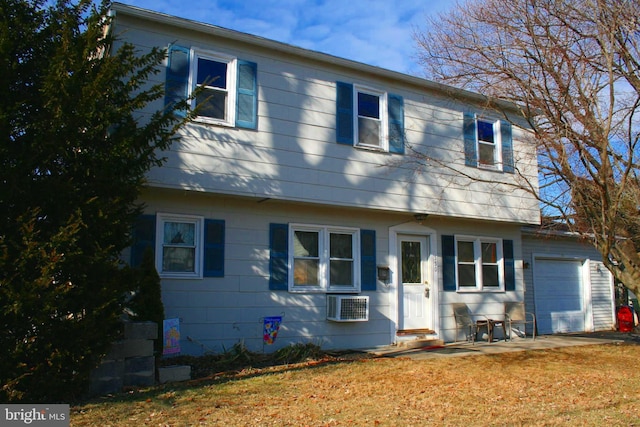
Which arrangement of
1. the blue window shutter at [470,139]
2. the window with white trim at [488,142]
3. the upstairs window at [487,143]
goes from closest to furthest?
the blue window shutter at [470,139]
the upstairs window at [487,143]
the window with white trim at [488,142]

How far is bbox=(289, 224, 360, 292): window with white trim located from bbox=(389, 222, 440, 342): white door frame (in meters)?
0.86

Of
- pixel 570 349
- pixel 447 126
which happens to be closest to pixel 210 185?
pixel 447 126

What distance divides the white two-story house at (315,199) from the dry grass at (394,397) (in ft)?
5.95

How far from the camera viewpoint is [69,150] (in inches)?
255

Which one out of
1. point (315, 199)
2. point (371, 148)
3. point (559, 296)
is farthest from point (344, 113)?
point (559, 296)

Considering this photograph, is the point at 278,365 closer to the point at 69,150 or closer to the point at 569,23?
the point at 69,150

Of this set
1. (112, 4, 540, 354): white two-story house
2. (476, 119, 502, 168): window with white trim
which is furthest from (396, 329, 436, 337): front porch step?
(476, 119, 502, 168): window with white trim

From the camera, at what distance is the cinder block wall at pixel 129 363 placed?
688 cm

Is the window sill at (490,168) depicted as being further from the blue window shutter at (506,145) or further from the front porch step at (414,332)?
the front porch step at (414,332)

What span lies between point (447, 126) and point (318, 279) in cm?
446

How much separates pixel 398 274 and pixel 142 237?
5153 millimetres

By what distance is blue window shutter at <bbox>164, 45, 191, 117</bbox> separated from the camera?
9281mm

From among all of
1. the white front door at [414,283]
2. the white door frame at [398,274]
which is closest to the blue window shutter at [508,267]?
the white door frame at [398,274]

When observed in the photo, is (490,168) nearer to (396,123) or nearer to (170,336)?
(396,123)
